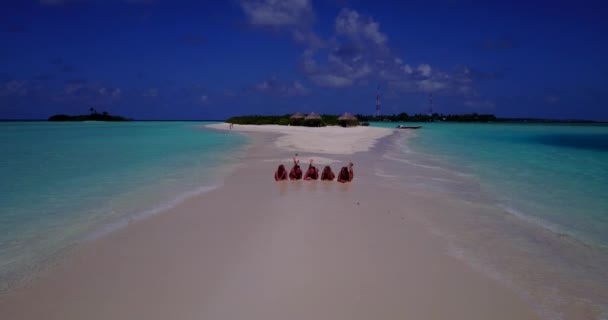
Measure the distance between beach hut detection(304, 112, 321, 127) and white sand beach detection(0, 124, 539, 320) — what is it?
52.5m

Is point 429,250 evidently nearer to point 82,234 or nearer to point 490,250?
point 490,250

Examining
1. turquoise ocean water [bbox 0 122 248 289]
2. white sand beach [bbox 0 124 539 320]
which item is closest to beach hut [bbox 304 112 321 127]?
turquoise ocean water [bbox 0 122 248 289]

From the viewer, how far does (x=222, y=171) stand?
14.3m

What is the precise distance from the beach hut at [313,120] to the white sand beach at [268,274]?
172ft

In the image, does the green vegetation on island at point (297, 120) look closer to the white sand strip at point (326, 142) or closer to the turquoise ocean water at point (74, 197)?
the white sand strip at point (326, 142)

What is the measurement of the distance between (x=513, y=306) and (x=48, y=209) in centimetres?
904

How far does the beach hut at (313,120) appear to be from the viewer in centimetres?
5997

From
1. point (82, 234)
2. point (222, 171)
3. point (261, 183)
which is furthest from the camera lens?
point (222, 171)

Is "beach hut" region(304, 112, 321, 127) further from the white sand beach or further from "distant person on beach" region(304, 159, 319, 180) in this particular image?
the white sand beach

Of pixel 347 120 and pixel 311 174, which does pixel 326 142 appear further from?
pixel 347 120

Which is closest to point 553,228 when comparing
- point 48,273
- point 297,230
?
point 297,230

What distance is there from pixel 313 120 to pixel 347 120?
6.34 metres

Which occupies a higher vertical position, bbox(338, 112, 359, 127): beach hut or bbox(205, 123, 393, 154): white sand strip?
bbox(338, 112, 359, 127): beach hut

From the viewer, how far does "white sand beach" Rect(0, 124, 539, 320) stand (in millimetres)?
4016
